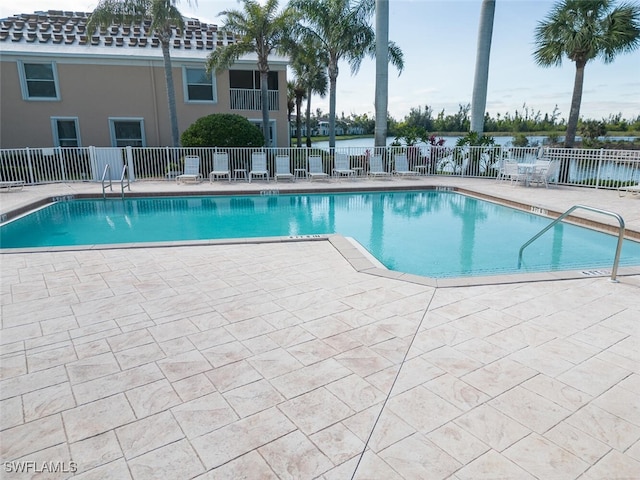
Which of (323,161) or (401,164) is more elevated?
(323,161)

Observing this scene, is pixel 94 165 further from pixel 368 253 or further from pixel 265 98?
pixel 368 253

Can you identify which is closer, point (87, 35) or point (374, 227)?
point (374, 227)

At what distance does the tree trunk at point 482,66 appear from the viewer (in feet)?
48.3

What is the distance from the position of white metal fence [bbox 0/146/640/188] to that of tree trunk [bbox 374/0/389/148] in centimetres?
126

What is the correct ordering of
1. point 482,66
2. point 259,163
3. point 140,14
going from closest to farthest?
point 259,163 < point 140,14 < point 482,66

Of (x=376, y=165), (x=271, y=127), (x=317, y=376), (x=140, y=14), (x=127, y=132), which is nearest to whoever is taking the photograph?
(x=317, y=376)

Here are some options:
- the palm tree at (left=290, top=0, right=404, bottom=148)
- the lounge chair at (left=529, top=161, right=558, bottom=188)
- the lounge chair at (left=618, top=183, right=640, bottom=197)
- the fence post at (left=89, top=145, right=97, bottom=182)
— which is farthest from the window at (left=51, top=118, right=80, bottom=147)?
the lounge chair at (left=618, top=183, right=640, bottom=197)

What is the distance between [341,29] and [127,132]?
9498 millimetres

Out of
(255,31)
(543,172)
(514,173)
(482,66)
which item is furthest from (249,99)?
(543,172)

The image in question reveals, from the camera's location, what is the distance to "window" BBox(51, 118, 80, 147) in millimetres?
16188

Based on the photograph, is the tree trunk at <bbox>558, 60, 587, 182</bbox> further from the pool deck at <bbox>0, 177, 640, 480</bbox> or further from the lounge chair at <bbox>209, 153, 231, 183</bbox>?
the pool deck at <bbox>0, 177, 640, 480</bbox>

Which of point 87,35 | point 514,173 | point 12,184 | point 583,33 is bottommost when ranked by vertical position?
point 12,184

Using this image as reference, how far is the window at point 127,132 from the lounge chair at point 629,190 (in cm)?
1638

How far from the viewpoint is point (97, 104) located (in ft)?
53.6
